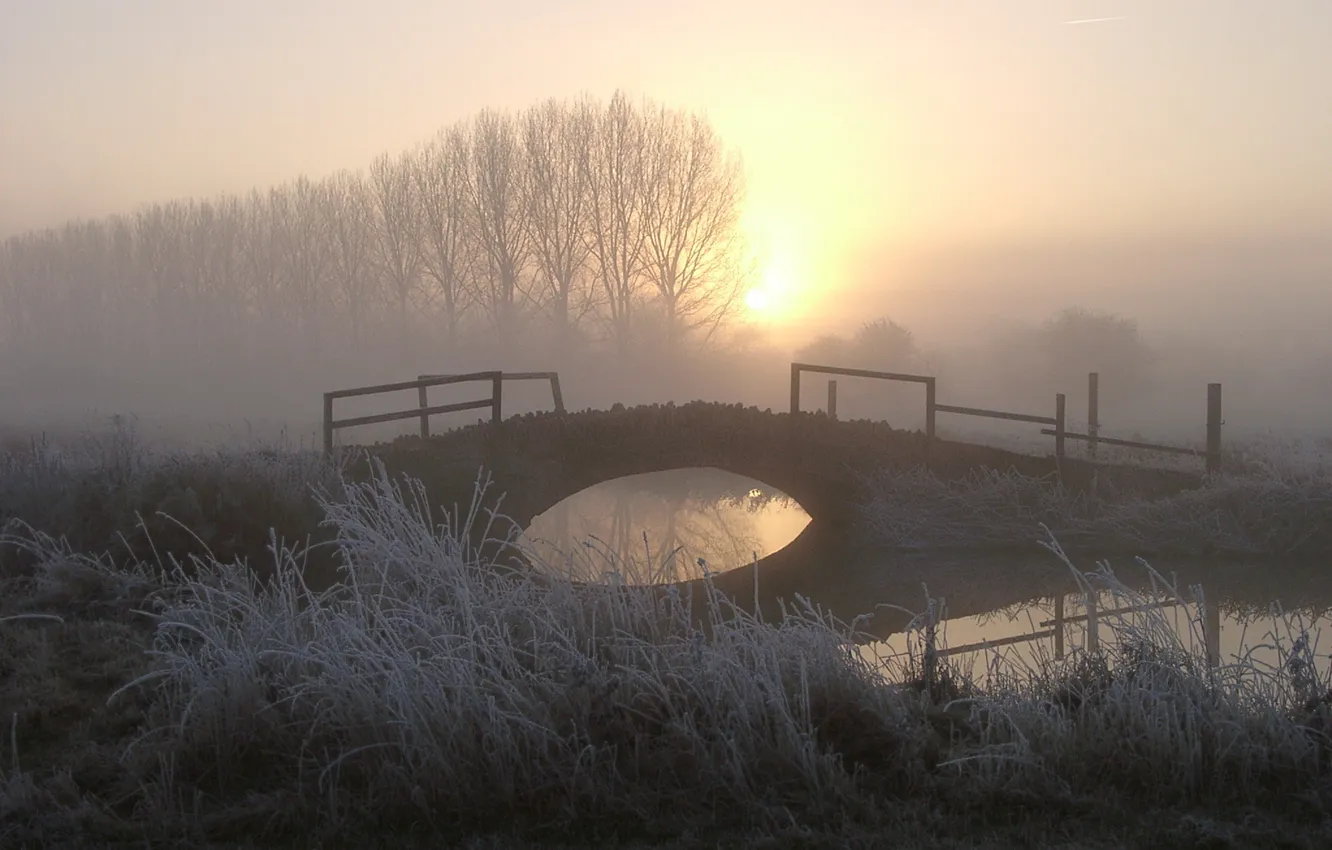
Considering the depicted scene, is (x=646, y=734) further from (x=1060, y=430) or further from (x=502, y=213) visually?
(x=502, y=213)

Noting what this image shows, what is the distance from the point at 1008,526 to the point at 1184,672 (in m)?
9.43

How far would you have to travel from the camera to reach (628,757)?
4898 mm

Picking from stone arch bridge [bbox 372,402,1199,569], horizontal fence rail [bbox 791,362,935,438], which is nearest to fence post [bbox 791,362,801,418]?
horizontal fence rail [bbox 791,362,935,438]

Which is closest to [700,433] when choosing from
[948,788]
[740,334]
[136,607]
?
[136,607]

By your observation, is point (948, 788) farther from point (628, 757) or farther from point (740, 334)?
point (740, 334)

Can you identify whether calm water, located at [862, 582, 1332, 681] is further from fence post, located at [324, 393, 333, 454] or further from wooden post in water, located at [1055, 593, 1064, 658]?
fence post, located at [324, 393, 333, 454]

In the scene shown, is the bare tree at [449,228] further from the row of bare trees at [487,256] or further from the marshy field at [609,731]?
the marshy field at [609,731]

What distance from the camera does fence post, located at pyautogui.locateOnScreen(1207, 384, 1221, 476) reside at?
15156mm

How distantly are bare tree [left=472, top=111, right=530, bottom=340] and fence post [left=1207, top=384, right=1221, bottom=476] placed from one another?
87.0 ft

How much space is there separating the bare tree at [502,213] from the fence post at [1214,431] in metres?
26.5

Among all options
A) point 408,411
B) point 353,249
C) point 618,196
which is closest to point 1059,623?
point 408,411

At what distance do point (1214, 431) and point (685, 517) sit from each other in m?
8.08

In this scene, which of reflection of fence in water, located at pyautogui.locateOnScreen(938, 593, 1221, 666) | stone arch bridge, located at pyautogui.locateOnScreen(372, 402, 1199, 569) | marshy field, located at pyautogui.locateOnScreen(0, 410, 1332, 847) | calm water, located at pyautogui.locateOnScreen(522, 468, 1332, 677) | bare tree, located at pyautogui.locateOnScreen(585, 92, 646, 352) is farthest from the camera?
bare tree, located at pyautogui.locateOnScreen(585, 92, 646, 352)

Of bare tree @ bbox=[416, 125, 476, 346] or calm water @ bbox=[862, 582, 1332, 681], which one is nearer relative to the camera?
calm water @ bbox=[862, 582, 1332, 681]
